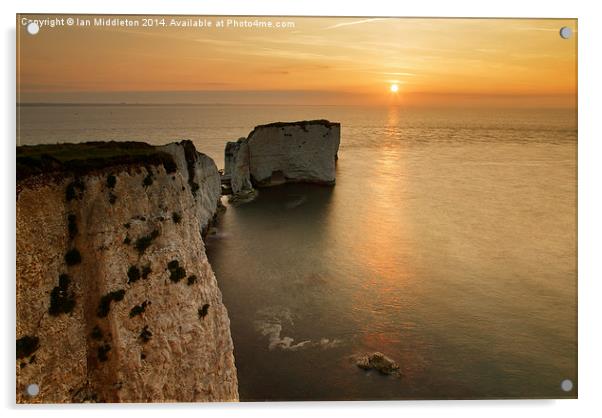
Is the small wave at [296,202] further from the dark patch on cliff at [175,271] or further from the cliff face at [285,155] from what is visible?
the dark patch on cliff at [175,271]

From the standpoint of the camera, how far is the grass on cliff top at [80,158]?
7762 millimetres

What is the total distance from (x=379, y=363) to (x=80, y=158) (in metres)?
7.91

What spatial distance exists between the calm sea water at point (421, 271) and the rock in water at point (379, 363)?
189mm

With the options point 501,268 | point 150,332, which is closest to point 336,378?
point 150,332

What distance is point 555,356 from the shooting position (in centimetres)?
970

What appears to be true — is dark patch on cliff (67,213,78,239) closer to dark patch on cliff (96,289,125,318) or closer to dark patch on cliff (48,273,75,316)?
dark patch on cliff (48,273,75,316)

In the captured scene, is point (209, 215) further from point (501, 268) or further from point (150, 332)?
point (150, 332)

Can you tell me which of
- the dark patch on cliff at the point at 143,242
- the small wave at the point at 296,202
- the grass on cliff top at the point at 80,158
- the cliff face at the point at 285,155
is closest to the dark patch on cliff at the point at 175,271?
the dark patch on cliff at the point at 143,242

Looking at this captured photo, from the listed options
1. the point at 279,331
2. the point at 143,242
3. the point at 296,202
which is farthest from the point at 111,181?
the point at 296,202

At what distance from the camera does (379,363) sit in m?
11.5

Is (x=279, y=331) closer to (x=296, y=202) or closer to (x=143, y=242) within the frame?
(x=143, y=242)

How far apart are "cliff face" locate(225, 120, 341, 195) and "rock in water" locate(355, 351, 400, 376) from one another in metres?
21.3

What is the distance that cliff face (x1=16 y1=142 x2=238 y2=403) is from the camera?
297 inches

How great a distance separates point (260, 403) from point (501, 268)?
9.30 metres
